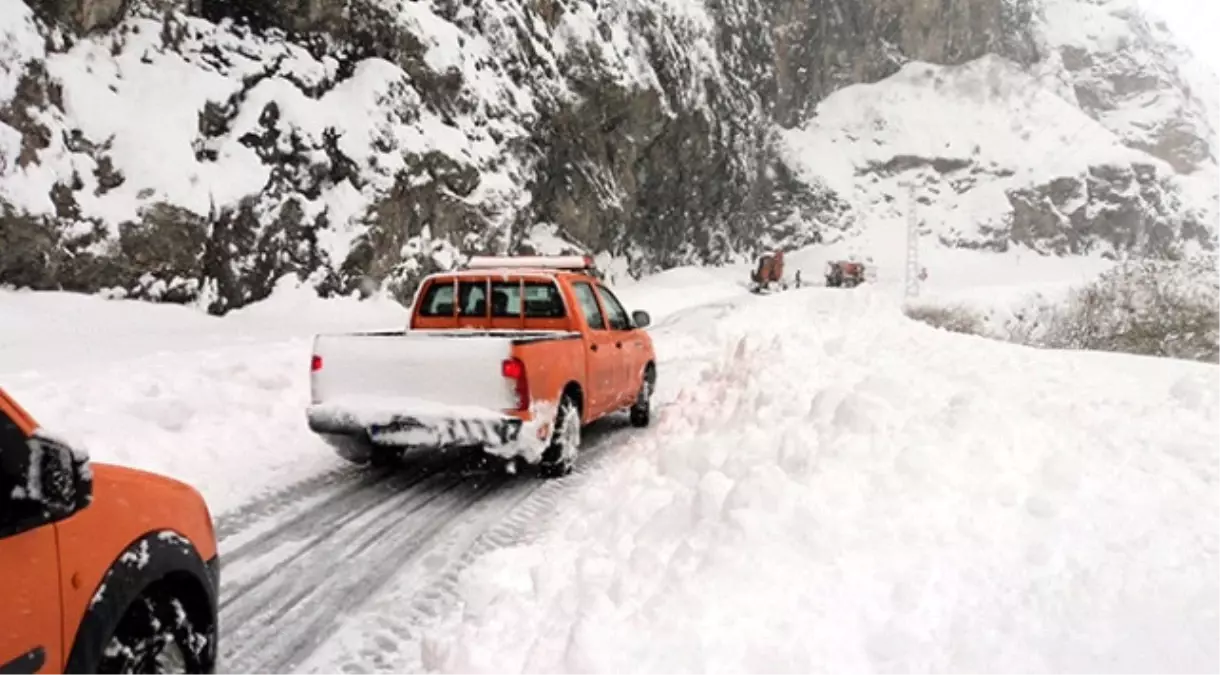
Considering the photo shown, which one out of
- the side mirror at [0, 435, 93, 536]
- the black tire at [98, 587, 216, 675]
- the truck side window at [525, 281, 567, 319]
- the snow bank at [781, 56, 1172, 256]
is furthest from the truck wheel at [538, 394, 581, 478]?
the snow bank at [781, 56, 1172, 256]

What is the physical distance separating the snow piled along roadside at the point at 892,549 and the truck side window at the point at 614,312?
8.62 feet

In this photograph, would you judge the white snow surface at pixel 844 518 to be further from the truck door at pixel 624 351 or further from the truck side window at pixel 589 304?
the truck side window at pixel 589 304

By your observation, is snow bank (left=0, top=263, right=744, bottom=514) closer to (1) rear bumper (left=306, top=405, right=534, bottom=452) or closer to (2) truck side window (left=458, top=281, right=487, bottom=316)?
(1) rear bumper (left=306, top=405, right=534, bottom=452)

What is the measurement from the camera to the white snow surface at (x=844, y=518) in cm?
332

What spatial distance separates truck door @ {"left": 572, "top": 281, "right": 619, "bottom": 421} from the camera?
8078 millimetres

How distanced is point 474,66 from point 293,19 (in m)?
6.83

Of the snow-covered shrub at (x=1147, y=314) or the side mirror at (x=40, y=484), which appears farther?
the snow-covered shrub at (x=1147, y=314)

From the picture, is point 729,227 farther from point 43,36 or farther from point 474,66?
point 43,36

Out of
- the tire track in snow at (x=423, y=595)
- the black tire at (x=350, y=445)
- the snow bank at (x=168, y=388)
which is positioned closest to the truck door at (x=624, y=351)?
the tire track in snow at (x=423, y=595)

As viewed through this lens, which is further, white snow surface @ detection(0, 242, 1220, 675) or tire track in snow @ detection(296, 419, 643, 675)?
tire track in snow @ detection(296, 419, 643, 675)

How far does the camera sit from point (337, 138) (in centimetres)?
2073

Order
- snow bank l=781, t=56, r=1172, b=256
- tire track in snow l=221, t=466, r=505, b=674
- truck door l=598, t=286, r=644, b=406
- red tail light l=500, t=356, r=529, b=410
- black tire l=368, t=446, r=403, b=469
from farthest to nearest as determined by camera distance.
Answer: snow bank l=781, t=56, r=1172, b=256 → truck door l=598, t=286, r=644, b=406 → black tire l=368, t=446, r=403, b=469 → red tail light l=500, t=356, r=529, b=410 → tire track in snow l=221, t=466, r=505, b=674

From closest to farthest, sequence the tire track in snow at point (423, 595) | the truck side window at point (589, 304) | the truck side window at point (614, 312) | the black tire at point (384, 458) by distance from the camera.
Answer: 1. the tire track in snow at point (423, 595)
2. the black tire at point (384, 458)
3. the truck side window at point (589, 304)
4. the truck side window at point (614, 312)

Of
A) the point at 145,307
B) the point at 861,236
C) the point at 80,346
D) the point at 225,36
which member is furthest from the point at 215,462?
the point at 861,236
